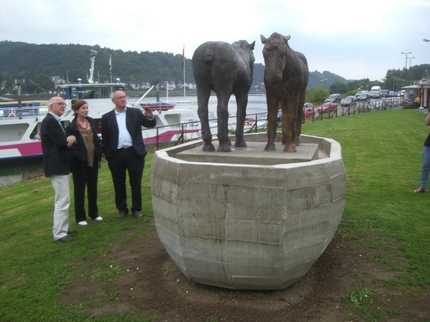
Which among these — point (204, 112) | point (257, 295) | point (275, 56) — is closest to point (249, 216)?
point (257, 295)

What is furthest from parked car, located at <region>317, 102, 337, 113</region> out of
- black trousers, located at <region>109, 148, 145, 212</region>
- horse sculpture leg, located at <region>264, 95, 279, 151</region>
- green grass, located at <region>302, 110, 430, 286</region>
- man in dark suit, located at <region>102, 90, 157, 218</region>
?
horse sculpture leg, located at <region>264, 95, 279, 151</region>

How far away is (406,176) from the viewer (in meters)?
9.32

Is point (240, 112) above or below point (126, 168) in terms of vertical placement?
above

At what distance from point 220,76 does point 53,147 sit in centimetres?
268

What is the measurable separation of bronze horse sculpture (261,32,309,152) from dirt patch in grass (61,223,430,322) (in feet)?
5.22

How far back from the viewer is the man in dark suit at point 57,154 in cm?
567

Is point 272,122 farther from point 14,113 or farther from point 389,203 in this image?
point 14,113

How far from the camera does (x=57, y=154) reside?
572cm

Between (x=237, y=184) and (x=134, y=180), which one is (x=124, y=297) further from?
(x=134, y=180)

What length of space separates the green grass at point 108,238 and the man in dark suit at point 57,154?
539 millimetres

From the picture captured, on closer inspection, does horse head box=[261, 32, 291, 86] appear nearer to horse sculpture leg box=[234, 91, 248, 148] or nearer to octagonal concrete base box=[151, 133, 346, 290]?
horse sculpture leg box=[234, 91, 248, 148]

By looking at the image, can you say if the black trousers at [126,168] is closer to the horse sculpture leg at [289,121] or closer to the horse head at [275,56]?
the horse sculpture leg at [289,121]

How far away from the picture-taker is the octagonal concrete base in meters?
3.69

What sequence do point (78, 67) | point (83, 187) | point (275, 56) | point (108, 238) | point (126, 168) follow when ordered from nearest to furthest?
point (275, 56) → point (108, 238) → point (83, 187) → point (126, 168) → point (78, 67)
